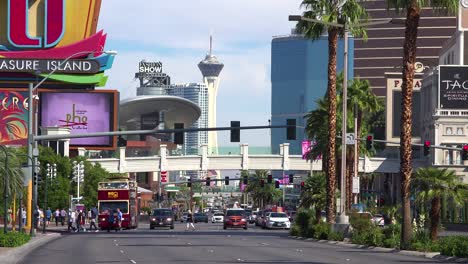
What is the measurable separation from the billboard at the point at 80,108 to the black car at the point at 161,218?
27.5 metres

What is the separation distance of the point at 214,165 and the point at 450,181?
91.6 meters

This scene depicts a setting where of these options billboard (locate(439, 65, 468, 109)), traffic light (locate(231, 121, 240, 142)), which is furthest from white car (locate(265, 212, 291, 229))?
billboard (locate(439, 65, 468, 109))

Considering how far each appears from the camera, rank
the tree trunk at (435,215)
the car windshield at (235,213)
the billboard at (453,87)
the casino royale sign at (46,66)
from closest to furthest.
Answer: the tree trunk at (435,215) → the car windshield at (235,213) → the casino royale sign at (46,66) → the billboard at (453,87)

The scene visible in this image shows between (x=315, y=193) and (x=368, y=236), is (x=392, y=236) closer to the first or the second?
(x=368, y=236)

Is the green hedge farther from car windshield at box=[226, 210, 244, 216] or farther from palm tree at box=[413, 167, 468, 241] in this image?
car windshield at box=[226, 210, 244, 216]

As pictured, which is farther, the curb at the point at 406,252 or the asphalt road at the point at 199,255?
the curb at the point at 406,252

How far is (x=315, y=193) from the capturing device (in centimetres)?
7281

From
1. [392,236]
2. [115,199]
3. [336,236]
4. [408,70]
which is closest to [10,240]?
[392,236]

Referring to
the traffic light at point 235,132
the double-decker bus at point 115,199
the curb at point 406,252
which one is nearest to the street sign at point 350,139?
the curb at point 406,252

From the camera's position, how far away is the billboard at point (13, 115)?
114438mm

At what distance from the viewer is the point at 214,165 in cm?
13638

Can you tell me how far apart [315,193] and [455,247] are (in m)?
33.9

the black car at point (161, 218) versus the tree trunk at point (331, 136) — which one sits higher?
the tree trunk at point (331, 136)

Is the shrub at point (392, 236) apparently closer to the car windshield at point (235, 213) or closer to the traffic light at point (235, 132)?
the traffic light at point (235, 132)
